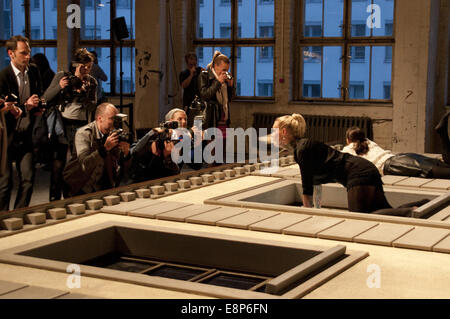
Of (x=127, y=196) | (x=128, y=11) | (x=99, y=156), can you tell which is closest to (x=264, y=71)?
(x=128, y=11)

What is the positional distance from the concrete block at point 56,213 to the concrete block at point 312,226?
42.0 inches

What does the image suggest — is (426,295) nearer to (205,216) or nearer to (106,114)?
(205,216)

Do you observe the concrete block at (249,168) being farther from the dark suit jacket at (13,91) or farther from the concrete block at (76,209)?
the concrete block at (76,209)

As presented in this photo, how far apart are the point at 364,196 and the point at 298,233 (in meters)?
1.31

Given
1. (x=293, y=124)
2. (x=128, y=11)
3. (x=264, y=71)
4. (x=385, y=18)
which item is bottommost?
(x=293, y=124)

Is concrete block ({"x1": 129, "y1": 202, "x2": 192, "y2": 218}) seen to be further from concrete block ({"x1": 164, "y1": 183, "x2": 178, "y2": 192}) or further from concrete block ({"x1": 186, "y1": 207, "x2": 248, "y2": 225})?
concrete block ({"x1": 164, "y1": 183, "x2": 178, "y2": 192})

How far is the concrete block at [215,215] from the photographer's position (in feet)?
11.0

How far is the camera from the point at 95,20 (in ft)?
41.2

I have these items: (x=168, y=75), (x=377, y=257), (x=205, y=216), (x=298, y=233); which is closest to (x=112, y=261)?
(x=205, y=216)

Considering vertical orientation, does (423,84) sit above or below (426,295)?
above

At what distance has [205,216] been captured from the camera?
3424 millimetres

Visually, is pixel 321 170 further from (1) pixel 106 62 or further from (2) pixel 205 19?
(1) pixel 106 62

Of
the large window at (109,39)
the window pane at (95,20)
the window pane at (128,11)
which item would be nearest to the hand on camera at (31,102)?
the large window at (109,39)

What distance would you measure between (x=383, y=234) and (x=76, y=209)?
1473 millimetres
